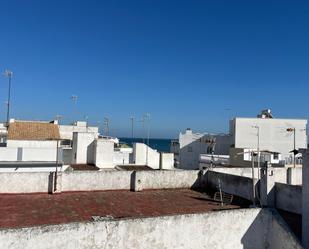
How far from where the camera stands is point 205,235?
1708cm

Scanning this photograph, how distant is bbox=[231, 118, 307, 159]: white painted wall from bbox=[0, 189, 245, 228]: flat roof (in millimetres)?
34431

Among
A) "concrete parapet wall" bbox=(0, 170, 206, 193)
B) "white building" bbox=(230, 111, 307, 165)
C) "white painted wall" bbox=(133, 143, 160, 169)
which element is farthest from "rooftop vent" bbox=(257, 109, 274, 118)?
"concrete parapet wall" bbox=(0, 170, 206, 193)

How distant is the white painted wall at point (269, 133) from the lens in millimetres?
57844

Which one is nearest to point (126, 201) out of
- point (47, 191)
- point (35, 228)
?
point (47, 191)

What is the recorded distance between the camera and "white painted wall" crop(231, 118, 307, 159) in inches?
2277

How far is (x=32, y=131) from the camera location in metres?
43.7

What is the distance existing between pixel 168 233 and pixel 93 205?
6022 millimetres

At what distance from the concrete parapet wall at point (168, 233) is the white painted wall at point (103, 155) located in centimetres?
2075

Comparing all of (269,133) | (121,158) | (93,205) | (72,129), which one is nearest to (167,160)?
(121,158)

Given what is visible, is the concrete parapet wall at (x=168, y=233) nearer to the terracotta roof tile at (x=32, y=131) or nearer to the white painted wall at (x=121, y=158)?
the terracotta roof tile at (x=32, y=131)

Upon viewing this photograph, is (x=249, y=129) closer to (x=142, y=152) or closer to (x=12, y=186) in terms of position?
(x=142, y=152)

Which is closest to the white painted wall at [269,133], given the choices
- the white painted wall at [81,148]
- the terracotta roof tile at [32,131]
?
the white painted wall at [81,148]

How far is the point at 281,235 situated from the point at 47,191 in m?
14.6

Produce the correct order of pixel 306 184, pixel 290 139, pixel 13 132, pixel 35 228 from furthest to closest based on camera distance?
pixel 290 139
pixel 13 132
pixel 306 184
pixel 35 228
